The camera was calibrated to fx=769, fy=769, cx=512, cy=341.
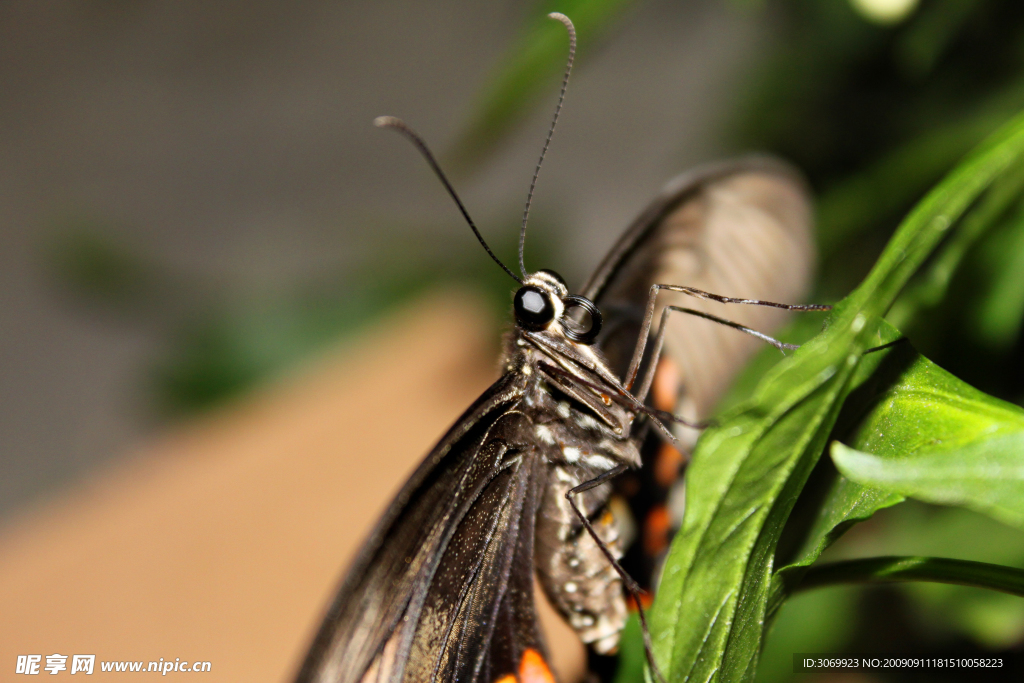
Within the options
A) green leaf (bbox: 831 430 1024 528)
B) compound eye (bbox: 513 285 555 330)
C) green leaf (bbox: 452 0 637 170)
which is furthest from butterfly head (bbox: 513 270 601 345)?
green leaf (bbox: 831 430 1024 528)

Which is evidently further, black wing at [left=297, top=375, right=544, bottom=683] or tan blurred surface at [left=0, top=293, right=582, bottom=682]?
tan blurred surface at [left=0, top=293, right=582, bottom=682]

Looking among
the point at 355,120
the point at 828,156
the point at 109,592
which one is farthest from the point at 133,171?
the point at 828,156

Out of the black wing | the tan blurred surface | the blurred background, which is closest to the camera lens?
the black wing

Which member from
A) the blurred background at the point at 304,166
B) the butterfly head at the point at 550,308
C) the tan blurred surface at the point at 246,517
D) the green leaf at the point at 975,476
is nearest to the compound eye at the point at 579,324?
the butterfly head at the point at 550,308

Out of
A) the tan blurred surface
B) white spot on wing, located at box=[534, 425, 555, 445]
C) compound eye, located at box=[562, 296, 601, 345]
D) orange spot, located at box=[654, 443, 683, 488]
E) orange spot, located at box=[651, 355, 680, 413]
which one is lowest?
the tan blurred surface

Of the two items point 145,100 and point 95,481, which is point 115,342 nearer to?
point 145,100

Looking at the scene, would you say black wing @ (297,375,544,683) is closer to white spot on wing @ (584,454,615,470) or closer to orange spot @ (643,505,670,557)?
white spot on wing @ (584,454,615,470)
